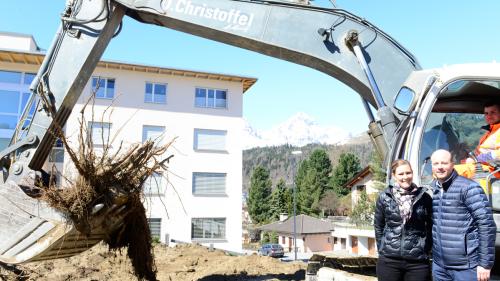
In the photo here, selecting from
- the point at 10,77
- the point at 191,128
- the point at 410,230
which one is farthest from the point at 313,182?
the point at 410,230

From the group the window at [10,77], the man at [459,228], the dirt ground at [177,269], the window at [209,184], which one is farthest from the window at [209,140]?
the man at [459,228]

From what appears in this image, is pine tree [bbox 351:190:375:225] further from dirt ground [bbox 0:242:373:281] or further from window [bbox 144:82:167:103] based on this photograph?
dirt ground [bbox 0:242:373:281]

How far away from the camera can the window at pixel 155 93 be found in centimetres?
2586

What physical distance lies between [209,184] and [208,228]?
253 centimetres

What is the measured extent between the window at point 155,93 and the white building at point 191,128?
56 millimetres

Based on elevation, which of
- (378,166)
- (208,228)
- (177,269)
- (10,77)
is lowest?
(208,228)

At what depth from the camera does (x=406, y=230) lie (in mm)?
3717

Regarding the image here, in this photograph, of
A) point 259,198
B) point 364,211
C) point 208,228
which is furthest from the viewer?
point 259,198

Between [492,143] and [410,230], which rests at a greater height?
[492,143]

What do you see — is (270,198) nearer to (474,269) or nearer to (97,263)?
(97,263)

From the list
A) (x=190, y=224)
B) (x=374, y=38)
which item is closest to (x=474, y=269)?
(x=374, y=38)

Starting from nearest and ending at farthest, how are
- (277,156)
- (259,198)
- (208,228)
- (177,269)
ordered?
(177,269)
(208,228)
(259,198)
(277,156)

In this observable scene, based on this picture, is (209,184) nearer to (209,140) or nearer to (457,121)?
(209,140)

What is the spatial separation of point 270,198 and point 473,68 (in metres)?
63.6
